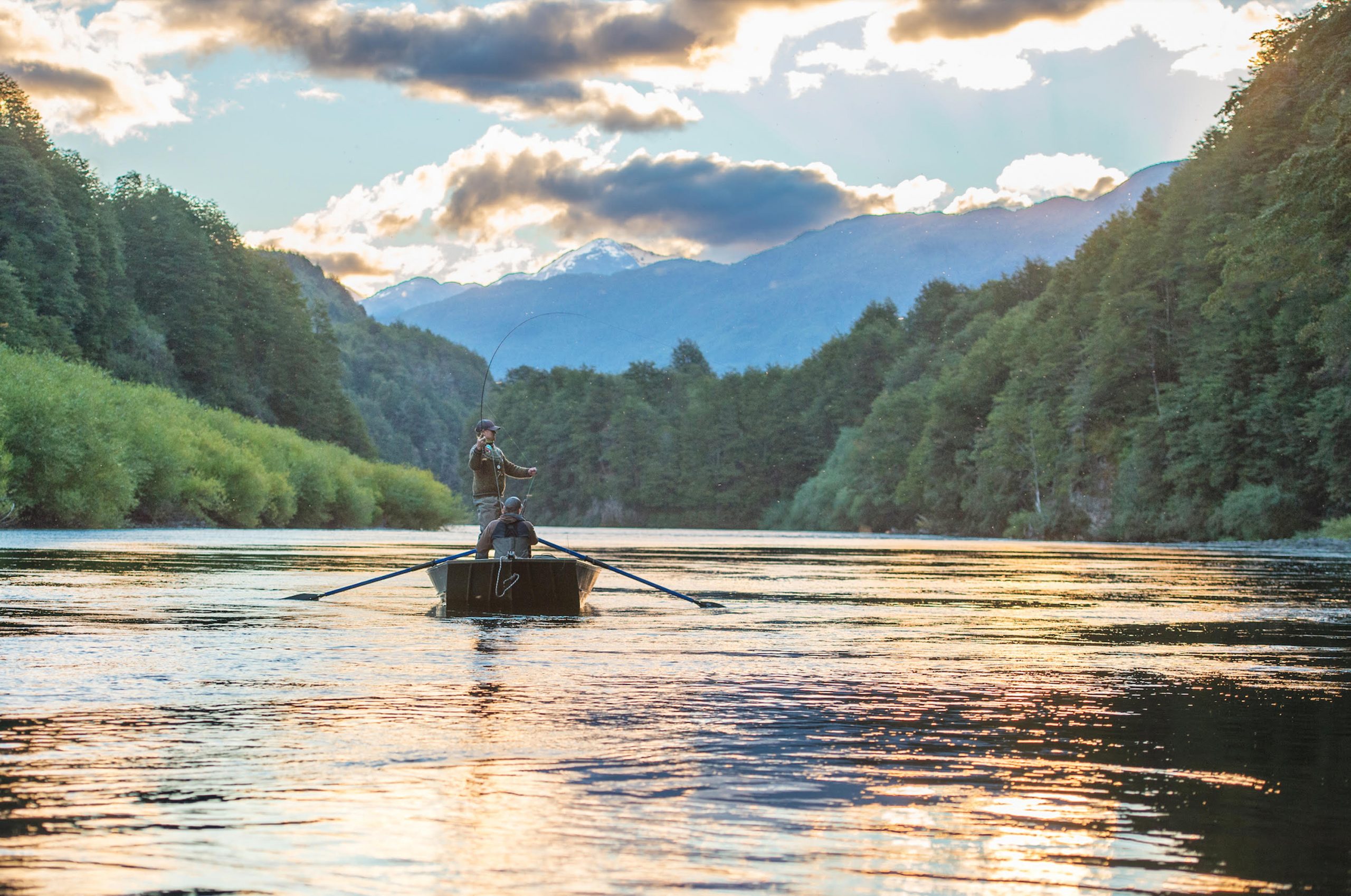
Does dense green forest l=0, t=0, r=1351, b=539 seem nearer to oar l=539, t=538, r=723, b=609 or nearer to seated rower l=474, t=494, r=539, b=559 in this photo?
oar l=539, t=538, r=723, b=609

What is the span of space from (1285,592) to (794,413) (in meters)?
147

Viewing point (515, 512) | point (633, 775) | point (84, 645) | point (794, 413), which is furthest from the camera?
point (794, 413)

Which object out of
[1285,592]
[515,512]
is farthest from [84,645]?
[1285,592]

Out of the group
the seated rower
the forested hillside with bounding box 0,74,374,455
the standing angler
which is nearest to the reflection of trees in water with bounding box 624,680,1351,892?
the seated rower

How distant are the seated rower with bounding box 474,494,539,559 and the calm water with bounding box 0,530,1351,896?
1202mm

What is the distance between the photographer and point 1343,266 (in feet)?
149

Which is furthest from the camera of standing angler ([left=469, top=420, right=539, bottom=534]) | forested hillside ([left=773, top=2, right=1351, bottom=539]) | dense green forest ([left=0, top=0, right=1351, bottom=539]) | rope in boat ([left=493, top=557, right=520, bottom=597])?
dense green forest ([left=0, top=0, right=1351, bottom=539])

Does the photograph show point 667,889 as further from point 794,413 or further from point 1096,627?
point 794,413

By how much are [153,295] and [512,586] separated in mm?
101084

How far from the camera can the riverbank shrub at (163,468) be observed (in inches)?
1900

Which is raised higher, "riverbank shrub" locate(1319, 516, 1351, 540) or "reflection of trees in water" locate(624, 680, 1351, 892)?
"riverbank shrub" locate(1319, 516, 1351, 540)

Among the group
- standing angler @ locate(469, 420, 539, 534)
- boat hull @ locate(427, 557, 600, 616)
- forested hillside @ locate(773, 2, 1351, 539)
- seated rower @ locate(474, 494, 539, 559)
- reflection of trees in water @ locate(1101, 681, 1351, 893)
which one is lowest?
reflection of trees in water @ locate(1101, 681, 1351, 893)

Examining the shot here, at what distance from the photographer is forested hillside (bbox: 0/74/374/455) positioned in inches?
3361

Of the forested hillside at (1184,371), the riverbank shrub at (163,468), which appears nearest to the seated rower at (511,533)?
the forested hillside at (1184,371)
